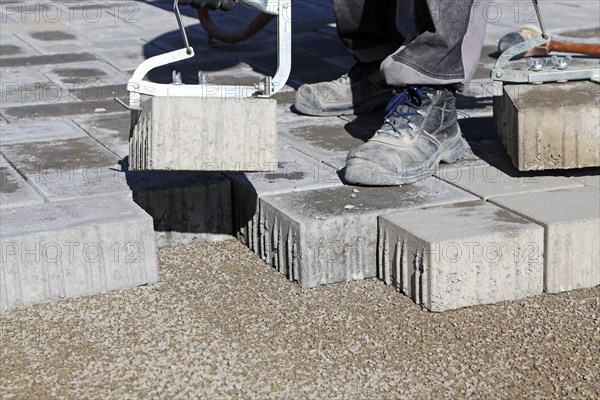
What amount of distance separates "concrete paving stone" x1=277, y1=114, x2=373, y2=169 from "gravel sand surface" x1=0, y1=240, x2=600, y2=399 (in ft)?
2.05

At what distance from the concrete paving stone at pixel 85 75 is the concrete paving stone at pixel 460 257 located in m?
2.07

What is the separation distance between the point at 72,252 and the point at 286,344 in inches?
23.8

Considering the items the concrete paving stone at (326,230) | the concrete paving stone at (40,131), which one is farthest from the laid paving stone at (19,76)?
the concrete paving stone at (326,230)

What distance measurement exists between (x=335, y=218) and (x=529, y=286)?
519 mm

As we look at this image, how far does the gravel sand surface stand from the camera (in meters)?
2.10

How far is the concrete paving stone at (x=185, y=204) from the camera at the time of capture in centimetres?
284

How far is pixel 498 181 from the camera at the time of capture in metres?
2.88

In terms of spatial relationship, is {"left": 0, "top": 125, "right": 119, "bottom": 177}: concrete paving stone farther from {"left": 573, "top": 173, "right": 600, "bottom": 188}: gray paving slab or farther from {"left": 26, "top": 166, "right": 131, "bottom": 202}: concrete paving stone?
{"left": 573, "top": 173, "right": 600, "bottom": 188}: gray paving slab

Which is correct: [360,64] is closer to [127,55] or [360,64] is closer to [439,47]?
[439,47]

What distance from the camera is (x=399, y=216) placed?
260 cm

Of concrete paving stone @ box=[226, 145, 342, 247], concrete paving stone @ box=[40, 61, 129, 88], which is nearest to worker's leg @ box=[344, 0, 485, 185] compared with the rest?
concrete paving stone @ box=[226, 145, 342, 247]

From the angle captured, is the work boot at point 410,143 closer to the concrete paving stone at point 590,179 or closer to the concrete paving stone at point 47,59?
the concrete paving stone at point 590,179

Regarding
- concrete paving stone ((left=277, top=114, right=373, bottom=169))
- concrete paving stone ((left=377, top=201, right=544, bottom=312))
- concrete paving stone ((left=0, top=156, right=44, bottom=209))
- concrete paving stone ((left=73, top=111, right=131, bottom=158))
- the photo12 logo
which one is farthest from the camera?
the photo12 logo

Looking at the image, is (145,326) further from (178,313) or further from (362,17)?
(362,17)
